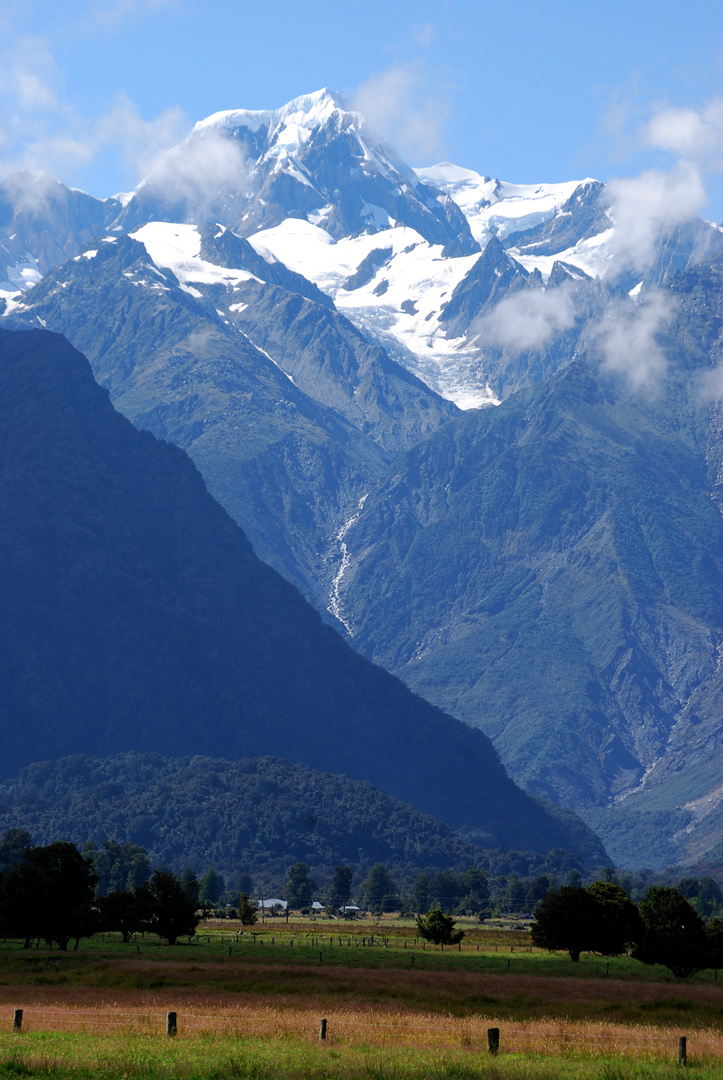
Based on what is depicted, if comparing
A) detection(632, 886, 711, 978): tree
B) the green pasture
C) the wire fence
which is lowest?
the green pasture

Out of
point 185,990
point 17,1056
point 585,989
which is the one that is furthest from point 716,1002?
point 17,1056

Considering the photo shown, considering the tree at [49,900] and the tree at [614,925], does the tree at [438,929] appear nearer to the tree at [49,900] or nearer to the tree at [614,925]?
the tree at [614,925]

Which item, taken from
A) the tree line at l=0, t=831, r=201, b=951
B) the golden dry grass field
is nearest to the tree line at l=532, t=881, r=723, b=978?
the golden dry grass field

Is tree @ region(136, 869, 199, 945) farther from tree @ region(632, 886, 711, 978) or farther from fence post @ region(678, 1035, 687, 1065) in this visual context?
fence post @ region(678, 1035, 687, 1065)

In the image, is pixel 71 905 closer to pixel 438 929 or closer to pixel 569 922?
pixel 569 922

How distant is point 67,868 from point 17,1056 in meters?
104

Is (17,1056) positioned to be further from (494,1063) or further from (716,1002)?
(716,1002)

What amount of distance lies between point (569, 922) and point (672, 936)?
19.8m

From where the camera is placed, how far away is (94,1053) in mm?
56188

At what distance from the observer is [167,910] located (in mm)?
163625

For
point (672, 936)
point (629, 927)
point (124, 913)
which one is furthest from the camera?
point (124, 913)

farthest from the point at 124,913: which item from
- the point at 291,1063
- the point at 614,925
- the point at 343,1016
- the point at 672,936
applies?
the point at 291,1063

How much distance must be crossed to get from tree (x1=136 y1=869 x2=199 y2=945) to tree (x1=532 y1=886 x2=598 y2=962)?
43817 millimetres

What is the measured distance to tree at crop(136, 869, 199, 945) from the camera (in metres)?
163
